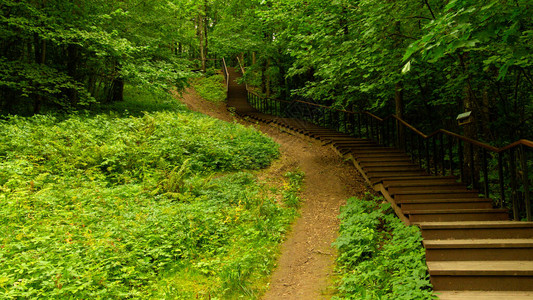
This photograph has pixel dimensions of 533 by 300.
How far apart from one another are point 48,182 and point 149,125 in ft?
13.9

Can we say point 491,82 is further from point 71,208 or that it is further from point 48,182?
point 48,182

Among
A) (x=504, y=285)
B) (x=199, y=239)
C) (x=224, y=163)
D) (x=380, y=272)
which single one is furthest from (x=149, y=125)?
(x=504, y=285)

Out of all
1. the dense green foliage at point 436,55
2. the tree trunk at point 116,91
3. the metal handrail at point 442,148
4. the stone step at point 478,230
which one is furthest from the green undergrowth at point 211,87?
the stone step at point 478,230

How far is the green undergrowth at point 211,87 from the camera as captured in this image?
944 inches

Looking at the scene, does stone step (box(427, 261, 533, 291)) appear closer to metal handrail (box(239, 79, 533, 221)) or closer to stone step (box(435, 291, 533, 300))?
stone step (box(435, 291, 533, 300))

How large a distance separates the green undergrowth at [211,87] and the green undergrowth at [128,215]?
14.3 meters

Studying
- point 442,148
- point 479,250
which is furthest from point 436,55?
point 442,148

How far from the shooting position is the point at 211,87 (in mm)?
26000

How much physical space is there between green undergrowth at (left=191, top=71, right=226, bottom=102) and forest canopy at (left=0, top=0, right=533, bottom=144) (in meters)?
7.35

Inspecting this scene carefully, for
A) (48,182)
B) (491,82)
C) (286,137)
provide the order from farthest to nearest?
(286,137)
(491,82)
(48,182)

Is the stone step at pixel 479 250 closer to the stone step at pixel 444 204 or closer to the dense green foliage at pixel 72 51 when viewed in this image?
the stone step at pixel 444 204

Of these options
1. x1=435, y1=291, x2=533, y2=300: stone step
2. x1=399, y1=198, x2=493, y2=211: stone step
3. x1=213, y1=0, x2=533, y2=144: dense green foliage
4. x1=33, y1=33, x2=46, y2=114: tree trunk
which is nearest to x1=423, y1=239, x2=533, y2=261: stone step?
x1=435, y1=291, x2=533, y2=300: stone step

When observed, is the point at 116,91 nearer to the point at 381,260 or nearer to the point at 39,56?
the point at 39,56

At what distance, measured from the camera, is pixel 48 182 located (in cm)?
634
